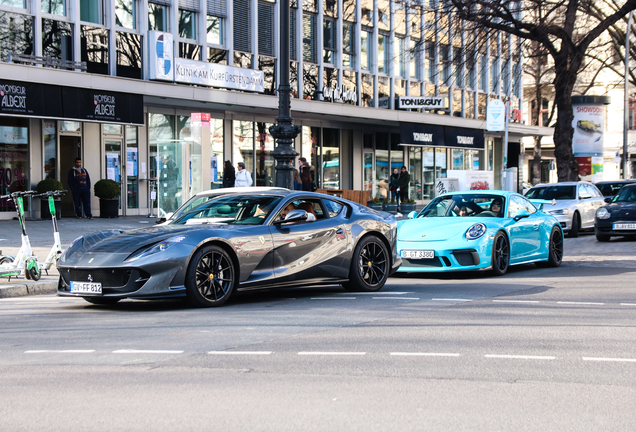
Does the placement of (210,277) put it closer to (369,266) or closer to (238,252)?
(238,252)

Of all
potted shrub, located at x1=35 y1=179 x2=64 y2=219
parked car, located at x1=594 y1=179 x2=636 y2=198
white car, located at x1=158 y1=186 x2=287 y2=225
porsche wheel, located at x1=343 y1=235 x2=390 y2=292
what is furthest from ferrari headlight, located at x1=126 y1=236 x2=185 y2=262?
parked car, located at x1=594 y1=179 x2=636 y2=198

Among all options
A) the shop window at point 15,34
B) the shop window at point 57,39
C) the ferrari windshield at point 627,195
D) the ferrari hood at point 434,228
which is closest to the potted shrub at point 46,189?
the shop window at point 15,34

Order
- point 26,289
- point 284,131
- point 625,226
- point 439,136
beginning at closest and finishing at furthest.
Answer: point 26,289 → point 284,131 → point 625,226 → point 439,136

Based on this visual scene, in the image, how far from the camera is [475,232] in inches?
465

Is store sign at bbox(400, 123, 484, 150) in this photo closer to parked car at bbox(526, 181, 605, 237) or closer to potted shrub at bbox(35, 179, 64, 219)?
parked car at bbox(526, 181, 605, 237)

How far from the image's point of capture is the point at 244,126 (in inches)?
1153

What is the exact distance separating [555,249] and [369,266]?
4975mm

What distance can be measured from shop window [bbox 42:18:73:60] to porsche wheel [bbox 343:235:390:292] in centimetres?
1504

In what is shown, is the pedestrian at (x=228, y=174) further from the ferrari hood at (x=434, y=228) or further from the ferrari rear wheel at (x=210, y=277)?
the ferrari rear wheel at (x=210, y=277)

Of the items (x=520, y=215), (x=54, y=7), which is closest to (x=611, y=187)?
(x=520, y=215)

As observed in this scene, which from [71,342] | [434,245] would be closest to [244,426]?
[71,342]

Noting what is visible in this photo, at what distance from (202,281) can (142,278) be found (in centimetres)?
67

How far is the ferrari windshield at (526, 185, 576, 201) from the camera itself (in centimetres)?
2200

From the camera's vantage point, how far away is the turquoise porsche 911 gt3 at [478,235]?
11.7 metres
